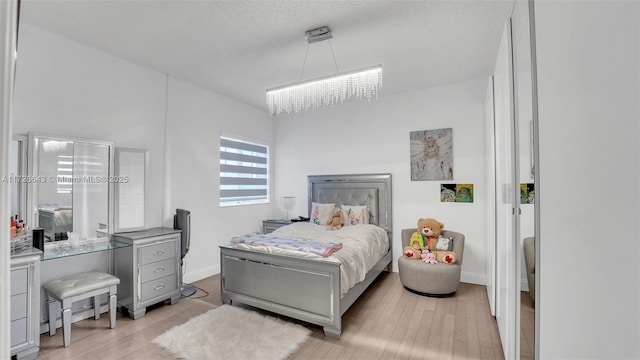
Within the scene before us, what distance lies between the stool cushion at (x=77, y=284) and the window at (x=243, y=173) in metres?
1.85

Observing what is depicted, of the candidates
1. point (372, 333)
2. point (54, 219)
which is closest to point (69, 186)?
point (54, 219)

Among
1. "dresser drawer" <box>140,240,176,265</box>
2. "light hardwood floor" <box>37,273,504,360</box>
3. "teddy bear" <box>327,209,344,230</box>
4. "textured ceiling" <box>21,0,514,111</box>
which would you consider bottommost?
"light hardwood floor" <box>37,273,504,360</box>

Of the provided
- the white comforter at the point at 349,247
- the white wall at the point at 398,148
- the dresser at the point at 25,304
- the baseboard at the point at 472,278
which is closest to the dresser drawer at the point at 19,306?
the dresser at the point at 25,304

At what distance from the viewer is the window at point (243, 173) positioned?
14.4 ft

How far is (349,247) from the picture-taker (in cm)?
295

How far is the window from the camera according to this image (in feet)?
14.4

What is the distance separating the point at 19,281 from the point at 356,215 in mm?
3548

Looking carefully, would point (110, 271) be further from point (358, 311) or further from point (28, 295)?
point (358, 311)

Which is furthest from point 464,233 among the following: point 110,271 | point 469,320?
point 110,271

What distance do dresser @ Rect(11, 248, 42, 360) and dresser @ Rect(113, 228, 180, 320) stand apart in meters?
0.72

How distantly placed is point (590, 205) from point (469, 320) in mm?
2567

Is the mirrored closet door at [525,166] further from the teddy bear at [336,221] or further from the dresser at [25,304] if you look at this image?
the dresser at [25,304]

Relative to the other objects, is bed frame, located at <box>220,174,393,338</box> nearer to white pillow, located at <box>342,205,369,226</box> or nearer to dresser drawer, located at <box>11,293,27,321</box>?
white pillow, located at <box>342,205,369,226</box>

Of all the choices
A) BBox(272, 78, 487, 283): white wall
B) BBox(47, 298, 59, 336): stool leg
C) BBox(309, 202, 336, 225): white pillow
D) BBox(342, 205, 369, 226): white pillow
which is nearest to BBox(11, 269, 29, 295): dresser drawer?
BBox(47, 298, 59, 336): stool leg
